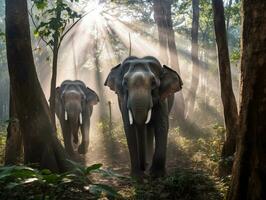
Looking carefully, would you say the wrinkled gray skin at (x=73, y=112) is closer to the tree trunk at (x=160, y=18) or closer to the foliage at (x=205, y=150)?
the foliage at (x=205, y=150)

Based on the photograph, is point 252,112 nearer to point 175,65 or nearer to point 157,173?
point 157,173

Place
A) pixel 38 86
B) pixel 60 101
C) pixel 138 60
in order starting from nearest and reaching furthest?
pixel 38 86, pixel 138 60, pixel 60 101

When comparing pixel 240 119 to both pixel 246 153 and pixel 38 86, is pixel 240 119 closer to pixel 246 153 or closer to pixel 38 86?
pixel 246 153

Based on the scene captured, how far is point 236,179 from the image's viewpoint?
3.88 m

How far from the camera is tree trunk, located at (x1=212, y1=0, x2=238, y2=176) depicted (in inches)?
316

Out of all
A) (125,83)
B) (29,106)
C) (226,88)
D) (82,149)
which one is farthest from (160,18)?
(29,106)

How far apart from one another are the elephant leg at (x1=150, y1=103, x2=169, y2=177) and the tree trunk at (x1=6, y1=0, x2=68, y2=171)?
82.9 inches

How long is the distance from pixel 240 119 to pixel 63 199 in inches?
86.4

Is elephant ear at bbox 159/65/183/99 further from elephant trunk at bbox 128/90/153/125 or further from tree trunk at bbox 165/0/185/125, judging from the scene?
tree trunk at bbox 165/0/185/125

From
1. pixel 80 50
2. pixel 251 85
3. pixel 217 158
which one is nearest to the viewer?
pixel 251 85

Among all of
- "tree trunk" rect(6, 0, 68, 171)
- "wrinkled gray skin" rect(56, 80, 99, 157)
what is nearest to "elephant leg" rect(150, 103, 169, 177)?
"tree trunk" rect(6, 0, 68, 171)

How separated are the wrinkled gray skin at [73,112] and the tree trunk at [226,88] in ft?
16.5

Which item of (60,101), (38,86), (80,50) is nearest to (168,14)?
(60,101)

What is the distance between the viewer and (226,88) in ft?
27.7
